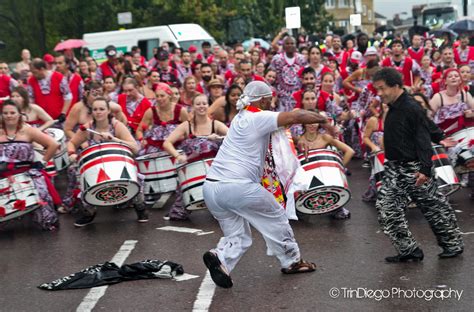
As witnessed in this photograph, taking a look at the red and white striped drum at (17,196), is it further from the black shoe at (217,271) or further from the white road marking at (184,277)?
the black shoe at (217,271)

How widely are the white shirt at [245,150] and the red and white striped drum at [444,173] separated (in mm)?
2918

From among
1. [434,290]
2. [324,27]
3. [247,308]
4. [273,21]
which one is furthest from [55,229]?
[324,27]

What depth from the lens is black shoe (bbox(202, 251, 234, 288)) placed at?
745 cm

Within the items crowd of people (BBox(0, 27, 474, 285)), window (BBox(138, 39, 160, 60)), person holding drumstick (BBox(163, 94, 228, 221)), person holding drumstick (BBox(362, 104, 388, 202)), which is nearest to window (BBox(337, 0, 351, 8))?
window (BBox(138, 39, 160, 60))

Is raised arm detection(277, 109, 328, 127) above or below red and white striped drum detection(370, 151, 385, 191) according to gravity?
above

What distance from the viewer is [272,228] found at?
7.60m

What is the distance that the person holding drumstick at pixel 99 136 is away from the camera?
426 inches

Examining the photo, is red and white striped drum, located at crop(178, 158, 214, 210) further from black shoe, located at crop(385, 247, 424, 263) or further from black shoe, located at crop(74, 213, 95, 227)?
black shoe, located at crop(385, 247, 424, 263)

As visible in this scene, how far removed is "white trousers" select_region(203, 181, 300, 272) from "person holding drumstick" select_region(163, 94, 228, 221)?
2886mm

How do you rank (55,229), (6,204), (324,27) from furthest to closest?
(324,27) < (55,229) < (6,204)

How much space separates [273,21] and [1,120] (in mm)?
24020

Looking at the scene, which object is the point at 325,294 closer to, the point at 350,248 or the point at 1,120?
the point at 350,248

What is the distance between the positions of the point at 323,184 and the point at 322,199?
0.87 ft

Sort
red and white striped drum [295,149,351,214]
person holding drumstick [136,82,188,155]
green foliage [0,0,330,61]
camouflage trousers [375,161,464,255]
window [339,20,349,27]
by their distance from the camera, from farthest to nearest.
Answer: window [339,20,349,27], green foliage [0,0,330,61], person holding drumstick [136,82,188,155], red and white striped drum [295,149,351,214], camouflage trousers [375,161,464,255]
